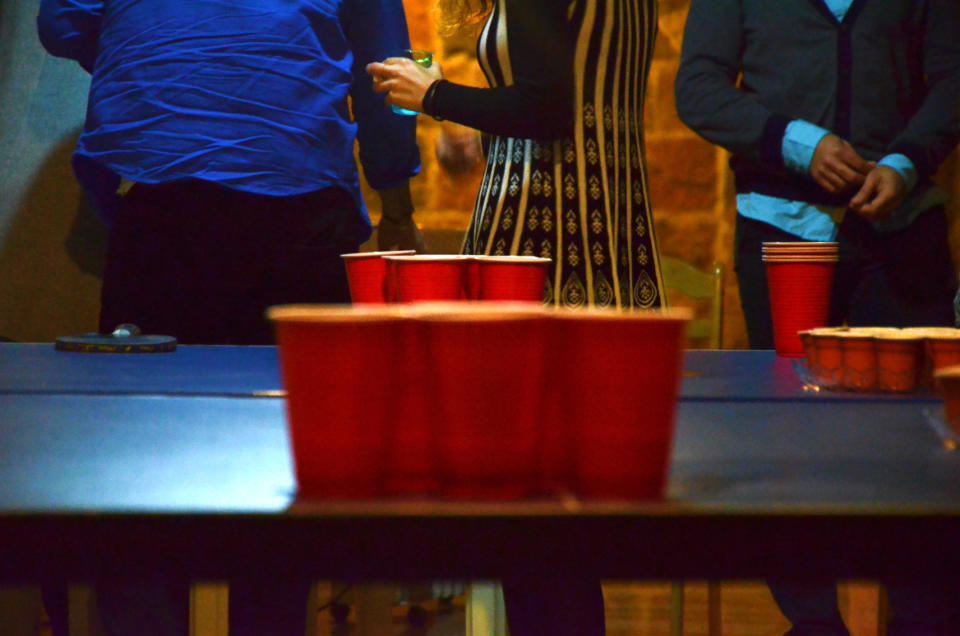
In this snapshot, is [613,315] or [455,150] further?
[455,150]

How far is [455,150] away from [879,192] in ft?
4.91

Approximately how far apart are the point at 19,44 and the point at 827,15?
7.26ft

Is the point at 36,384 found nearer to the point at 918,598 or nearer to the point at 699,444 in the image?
the point at 699,444

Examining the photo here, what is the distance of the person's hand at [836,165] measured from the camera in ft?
5.77

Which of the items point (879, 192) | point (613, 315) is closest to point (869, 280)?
point (879, 192)

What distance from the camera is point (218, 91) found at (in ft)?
5.46

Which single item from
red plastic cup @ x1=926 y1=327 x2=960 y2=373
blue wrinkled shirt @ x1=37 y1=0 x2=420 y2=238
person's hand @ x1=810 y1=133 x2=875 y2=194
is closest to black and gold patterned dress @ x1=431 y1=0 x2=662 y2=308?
blue wrinkled shirt @ x1=37 y1=0 x2=420 y2=238

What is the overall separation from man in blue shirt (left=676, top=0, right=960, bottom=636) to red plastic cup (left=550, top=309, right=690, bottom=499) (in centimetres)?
139

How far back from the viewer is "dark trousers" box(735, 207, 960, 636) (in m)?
1.74

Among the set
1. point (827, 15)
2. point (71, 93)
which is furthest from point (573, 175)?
A: point (71, 93)

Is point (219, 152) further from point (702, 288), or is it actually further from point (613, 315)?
point (613, 315)

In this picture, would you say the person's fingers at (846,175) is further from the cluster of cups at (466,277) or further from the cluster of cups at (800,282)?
the cluster of cups at (466,277)

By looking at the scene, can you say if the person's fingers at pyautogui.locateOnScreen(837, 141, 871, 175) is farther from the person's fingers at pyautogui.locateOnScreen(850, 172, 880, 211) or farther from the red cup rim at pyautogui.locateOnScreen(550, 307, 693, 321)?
the red cup rim at pyautogui.locateOnScreen(550, 307, 693, 321)

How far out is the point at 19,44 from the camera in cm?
280
